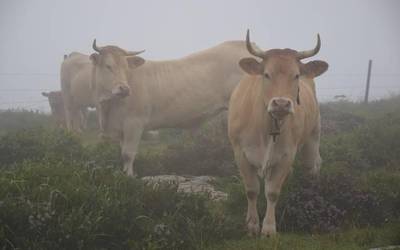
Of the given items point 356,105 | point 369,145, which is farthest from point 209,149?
point 356,105

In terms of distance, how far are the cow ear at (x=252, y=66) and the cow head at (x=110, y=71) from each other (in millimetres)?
3423

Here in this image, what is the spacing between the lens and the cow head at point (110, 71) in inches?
368

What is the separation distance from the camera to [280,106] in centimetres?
554

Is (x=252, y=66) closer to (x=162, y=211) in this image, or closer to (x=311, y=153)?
(x=162, y=211)

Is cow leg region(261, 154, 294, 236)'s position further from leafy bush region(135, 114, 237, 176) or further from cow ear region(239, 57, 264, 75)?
leafy bush region(135, 114, 237, 176)

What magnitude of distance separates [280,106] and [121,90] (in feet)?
14.2

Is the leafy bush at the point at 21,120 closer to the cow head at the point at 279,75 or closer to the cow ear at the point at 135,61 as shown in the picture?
the cow ear at the point at 135,61

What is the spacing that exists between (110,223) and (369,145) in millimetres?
6405

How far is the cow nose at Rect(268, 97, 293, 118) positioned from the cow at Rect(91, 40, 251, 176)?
13.6 feet

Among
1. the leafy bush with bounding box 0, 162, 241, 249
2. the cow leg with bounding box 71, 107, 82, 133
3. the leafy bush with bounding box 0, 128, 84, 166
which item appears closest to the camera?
the leafy bush with bounding box 0, 162, 241, 249

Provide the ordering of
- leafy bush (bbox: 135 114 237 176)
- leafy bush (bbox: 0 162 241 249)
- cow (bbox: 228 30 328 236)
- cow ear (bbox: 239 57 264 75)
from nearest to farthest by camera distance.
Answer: leafy bush (bbox: 0 162 241 249) < cow (bbox: 228 30 328 236) < cow ear (bbox: 239 57 264 75) < leafy bush (bbox: 135 114 237 176)

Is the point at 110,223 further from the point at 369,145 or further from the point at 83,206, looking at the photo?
the point at 369,145

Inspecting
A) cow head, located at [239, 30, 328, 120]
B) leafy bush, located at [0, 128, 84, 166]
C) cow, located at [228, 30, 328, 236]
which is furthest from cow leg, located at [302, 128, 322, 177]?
leafy bush, located at [0, 128, 84, 166]

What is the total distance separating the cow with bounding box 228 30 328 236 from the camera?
5.93 m
